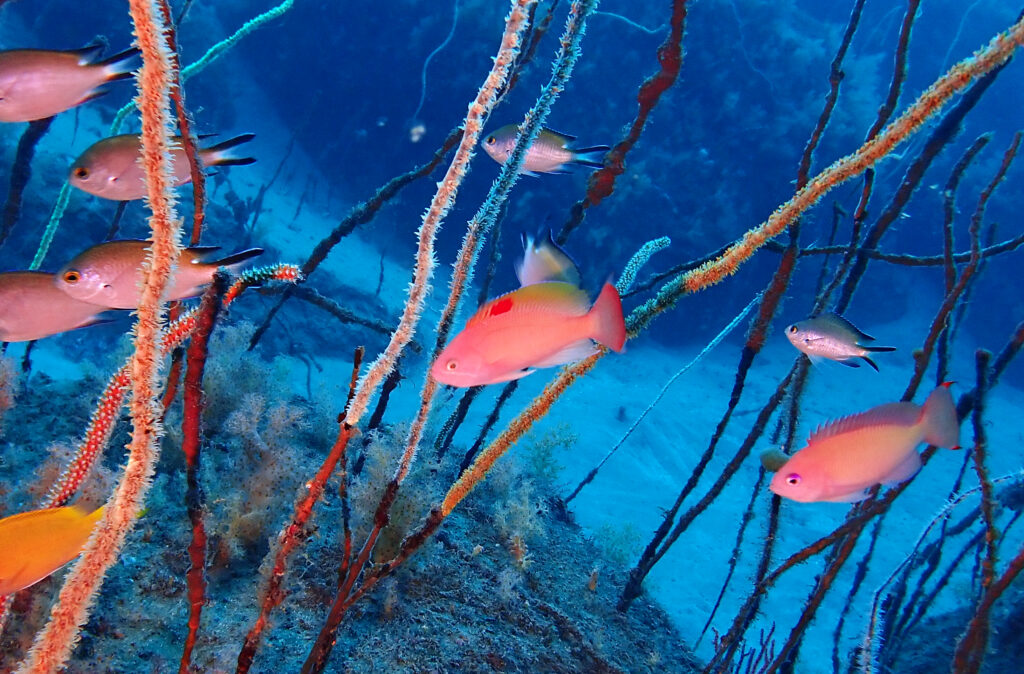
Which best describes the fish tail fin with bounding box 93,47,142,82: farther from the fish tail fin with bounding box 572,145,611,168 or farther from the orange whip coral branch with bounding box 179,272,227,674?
the fish tail fin with bounding box 572,145,611,168

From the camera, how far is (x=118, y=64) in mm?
1898

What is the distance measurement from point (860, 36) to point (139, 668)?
2952 centimetres

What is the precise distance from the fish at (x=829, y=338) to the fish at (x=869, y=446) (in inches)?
32.2

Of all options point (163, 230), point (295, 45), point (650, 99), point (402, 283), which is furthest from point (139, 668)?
point (295, 45)

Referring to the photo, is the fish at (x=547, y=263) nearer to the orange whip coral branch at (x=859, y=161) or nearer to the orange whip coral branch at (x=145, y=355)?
the orange whip coral branch at (x=859, y=161)

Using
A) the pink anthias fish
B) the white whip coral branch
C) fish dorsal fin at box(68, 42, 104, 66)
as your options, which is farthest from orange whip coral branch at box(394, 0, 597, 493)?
fish dorsal fin at box(68, 42, 104, 66)

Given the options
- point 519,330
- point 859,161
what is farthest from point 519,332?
point 859,161

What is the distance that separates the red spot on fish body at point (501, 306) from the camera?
4.47 ft

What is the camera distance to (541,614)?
2863mm

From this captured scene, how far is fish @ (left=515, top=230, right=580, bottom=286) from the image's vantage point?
1.90 m

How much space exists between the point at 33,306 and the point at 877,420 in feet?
10.4

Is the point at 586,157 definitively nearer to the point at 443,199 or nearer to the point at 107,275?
the point at 443,199

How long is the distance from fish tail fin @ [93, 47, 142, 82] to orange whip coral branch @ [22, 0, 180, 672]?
1010 mm

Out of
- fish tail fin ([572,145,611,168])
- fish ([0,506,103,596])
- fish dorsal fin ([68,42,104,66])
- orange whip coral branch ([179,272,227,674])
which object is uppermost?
fish tail fin ([572,145,611,168])
